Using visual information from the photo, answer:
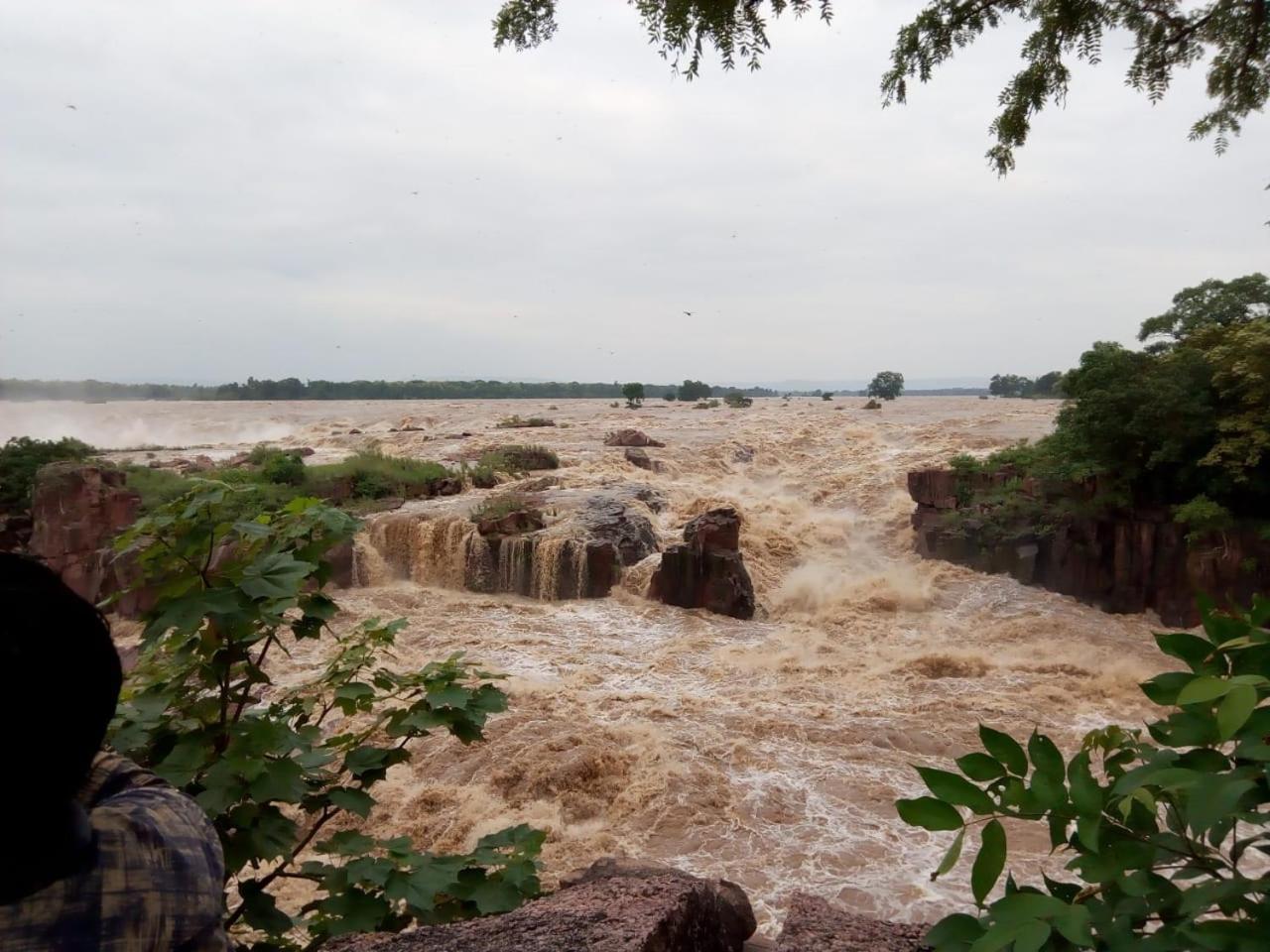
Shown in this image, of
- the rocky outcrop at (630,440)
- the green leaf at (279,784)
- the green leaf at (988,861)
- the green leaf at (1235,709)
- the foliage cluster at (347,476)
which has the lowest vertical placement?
the foliage cluster at (347,476)

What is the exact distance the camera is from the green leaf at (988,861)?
0.96 metres

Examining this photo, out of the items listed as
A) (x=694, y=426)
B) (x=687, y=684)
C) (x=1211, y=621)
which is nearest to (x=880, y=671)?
(x=687, y=684)

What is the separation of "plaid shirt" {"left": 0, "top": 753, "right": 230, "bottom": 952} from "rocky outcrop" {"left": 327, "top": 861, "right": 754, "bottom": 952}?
1.58 m

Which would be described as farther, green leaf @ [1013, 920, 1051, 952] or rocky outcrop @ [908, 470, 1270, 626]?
rocky outcrop @ [908, 470, 1270, 626]

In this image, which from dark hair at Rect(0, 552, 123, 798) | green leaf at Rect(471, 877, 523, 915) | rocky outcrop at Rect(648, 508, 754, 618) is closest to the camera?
dark hair at Rect(0, 552, 123, 798)

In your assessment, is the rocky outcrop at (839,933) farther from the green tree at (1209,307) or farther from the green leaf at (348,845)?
the green tree at (1209,307)

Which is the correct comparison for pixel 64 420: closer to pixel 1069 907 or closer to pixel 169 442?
pixel 169 442

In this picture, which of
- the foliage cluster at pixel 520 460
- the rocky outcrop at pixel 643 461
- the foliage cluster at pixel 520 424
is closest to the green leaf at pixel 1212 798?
the foliage cluster at pixel 520 460

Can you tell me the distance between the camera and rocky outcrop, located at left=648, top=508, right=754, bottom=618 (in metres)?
15.2

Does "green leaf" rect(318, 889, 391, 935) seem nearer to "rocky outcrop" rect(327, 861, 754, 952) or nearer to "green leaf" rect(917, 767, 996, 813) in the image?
"rocky outcrop" rect(327, 861, 754, 952)

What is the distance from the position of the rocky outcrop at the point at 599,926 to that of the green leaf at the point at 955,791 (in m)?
1.68

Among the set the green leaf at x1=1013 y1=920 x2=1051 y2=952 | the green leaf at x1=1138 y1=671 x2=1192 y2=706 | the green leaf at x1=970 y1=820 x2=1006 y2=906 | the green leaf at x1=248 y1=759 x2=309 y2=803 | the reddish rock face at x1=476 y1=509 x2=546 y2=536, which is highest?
the green leaf at x1=1138 y1=671 x2=1192 y2=706

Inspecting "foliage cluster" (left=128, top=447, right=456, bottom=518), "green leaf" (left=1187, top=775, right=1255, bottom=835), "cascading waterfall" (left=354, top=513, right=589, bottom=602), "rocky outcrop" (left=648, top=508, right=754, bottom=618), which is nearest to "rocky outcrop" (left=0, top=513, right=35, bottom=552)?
"foliage cluster" (left=128, top=447, right=456, bottom=518)

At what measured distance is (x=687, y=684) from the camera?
1170cm
